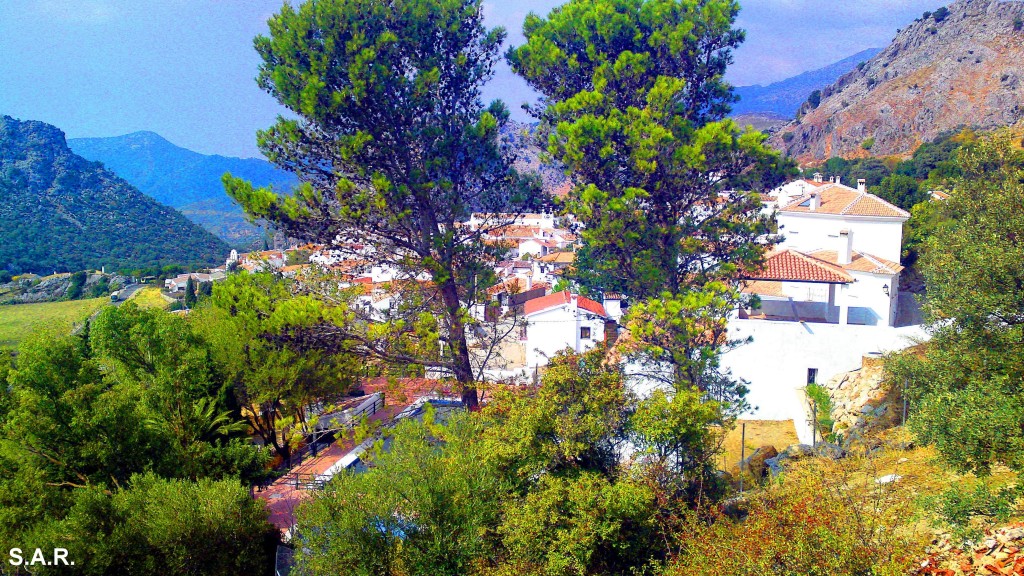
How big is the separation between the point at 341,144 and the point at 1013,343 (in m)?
9.60

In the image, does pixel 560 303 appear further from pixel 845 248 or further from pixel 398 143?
pixel 398 143

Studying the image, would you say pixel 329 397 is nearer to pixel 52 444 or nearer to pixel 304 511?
pixel 52 444

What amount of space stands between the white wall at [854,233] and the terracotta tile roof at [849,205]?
0.27m

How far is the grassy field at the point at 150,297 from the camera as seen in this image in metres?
53.4

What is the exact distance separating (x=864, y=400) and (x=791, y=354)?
7.26ft

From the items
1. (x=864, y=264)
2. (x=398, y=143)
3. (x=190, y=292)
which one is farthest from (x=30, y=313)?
(x=864, y=264)

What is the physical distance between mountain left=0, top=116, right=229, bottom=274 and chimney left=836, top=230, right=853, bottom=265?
80.6 meters

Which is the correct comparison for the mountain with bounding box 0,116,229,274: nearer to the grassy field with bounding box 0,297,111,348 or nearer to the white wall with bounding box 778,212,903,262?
the grassy field with bounding box 0,297,111,348

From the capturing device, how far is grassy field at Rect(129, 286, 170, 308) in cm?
5341

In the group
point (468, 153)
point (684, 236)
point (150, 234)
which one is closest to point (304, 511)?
point (468, 153)

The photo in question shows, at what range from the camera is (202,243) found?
105000 mm

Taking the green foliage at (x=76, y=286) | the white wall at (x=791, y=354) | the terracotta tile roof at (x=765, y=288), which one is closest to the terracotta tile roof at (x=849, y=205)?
the terracotta tile roof at (x=765, y=288)

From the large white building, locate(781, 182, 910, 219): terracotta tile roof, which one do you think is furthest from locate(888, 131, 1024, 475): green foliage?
locate(781, 182, 910, 219): terracotta tile roof

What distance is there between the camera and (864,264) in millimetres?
23453
